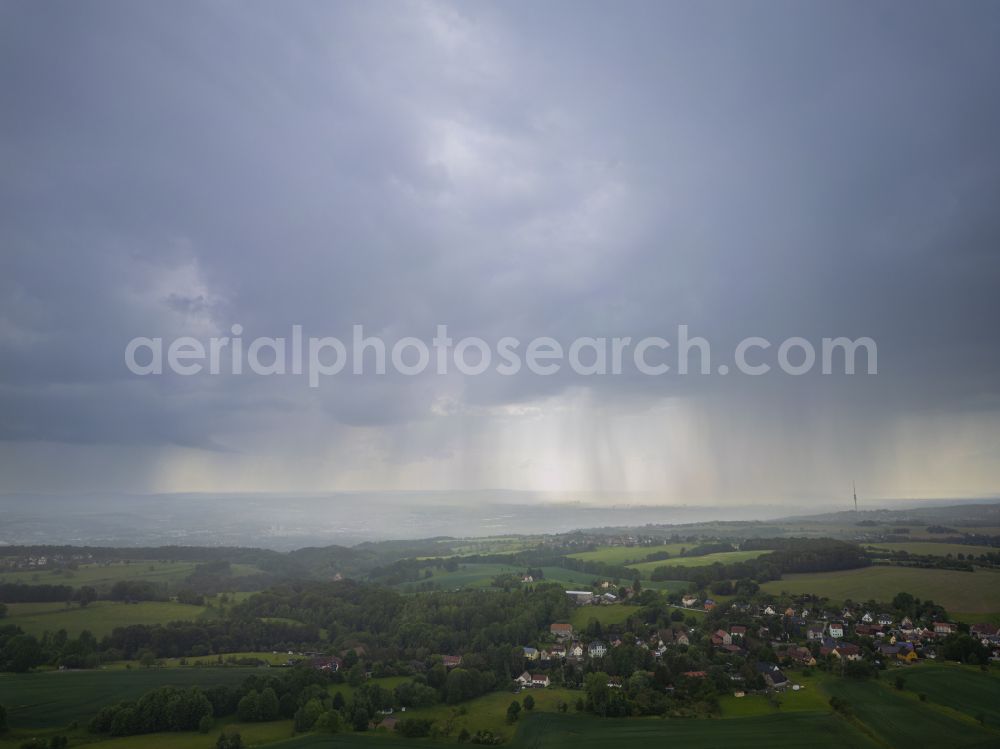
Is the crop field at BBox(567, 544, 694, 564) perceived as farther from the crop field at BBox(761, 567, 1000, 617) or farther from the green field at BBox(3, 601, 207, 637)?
the green field at BBox(3, 601, 207, 637)

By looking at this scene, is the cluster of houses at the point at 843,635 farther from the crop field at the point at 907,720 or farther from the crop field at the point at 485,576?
the crop field at the point at 485,576

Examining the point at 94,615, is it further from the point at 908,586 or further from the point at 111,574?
the point at 908,586

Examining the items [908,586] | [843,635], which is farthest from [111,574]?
[908,586]

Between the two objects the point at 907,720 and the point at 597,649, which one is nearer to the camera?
the point at 907,720

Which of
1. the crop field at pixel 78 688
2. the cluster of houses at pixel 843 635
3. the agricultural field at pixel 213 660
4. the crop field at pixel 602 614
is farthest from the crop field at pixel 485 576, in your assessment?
the crop field at pixel 78 688

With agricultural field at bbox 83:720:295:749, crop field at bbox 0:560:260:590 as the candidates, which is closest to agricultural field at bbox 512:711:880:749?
agricultural field at bbox 83:720:295:749

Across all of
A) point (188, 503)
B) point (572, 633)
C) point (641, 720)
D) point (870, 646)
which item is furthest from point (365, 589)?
point (188, 503)
